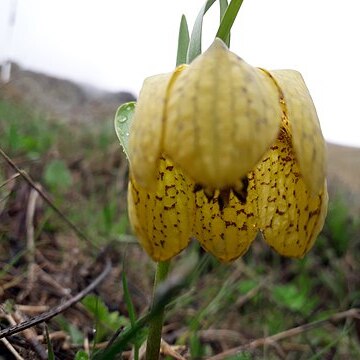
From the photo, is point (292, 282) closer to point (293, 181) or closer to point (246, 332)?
point (246, 332)

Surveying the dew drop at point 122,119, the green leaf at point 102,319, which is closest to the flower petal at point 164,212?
the dew drop at point 122,119

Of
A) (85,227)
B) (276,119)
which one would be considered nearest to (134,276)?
(85,227)

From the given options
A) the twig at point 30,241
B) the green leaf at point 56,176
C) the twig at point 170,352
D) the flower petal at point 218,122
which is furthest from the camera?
the green leaf at point 56,176

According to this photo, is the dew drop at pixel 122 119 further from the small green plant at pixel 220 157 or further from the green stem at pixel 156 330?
the green stem at pixel 156 330

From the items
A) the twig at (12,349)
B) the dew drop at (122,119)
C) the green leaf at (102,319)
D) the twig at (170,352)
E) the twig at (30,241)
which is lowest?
the twig at (30,241)

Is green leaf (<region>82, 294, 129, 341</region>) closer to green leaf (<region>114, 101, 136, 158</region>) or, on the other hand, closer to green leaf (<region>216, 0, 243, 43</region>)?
green leaf (<region>114, 101, 136, 158</region>)

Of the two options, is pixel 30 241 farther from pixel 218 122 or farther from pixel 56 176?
pixel 218 122

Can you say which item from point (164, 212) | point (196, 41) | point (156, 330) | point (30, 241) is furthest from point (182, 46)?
point (30, 241)

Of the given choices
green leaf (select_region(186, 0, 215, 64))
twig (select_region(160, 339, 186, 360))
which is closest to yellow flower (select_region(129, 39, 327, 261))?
green leaf (select_region(186, 0, 215, 64))
